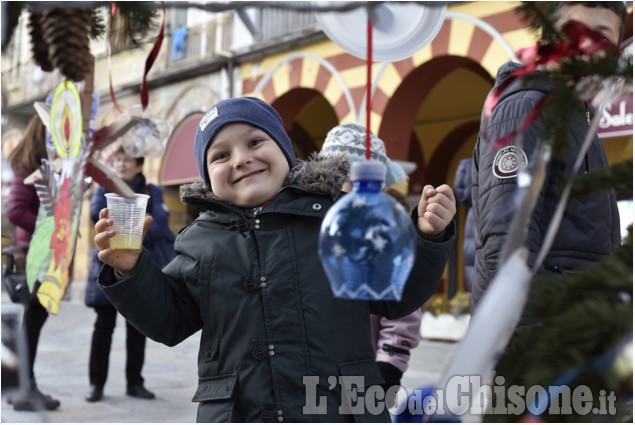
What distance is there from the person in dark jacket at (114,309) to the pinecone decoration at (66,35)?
2.93 m

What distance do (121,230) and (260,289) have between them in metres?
0.33

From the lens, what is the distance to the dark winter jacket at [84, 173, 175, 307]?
3.90 m

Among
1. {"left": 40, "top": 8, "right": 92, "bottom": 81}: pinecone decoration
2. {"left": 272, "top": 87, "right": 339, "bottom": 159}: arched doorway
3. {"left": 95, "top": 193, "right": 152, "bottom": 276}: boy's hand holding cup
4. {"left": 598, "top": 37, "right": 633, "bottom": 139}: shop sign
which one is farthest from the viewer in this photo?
{"left": 272, "top": 87, "right": 339, "bottom": 159}: arched doorway

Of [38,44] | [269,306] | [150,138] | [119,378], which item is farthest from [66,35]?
Result: [119,378]

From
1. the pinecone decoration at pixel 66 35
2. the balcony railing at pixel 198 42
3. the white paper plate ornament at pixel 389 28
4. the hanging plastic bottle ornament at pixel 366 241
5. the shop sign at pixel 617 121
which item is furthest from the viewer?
the balcony railing at pixel 198 42

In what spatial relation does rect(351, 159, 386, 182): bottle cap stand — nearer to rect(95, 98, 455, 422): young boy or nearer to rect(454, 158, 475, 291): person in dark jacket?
rect(95, 98, 455, 422): young boy

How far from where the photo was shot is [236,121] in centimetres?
161

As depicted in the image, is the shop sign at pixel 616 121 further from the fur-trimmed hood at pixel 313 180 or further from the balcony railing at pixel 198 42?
the balcony railing at pixel 198 42

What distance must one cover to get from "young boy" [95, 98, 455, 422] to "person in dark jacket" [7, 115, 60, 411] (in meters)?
1.83

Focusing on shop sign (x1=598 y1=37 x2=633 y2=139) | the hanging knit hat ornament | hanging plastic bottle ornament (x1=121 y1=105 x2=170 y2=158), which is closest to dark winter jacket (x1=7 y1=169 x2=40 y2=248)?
hanging plastic bottle ornament (x1=121 y1=105 x2=170 y2=158)

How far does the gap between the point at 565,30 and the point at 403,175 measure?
216 cm

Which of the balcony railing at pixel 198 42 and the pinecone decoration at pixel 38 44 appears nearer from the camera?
the pinecone decoration at pixel 38 44

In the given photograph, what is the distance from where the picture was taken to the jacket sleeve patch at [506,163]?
5.37ft

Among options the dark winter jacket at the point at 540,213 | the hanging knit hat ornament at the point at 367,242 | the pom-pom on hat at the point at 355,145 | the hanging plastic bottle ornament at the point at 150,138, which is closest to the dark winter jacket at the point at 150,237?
the hanging plastic bottle ornament at the point at 150,138
